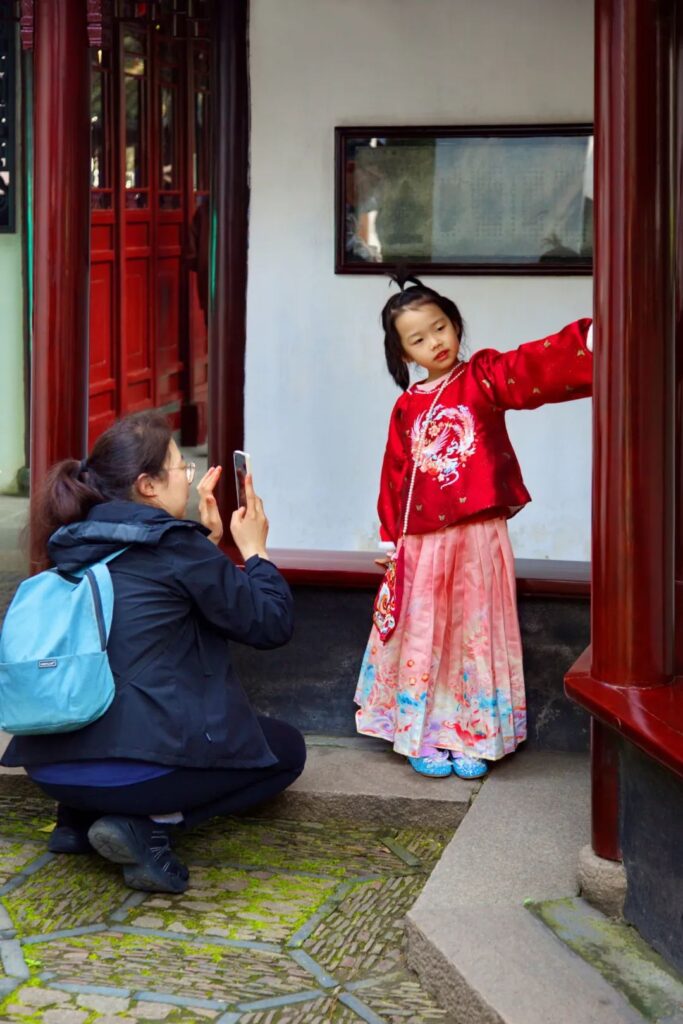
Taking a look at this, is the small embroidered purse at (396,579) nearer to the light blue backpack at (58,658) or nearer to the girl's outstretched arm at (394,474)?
the girl's outstretched arm at (394,474)

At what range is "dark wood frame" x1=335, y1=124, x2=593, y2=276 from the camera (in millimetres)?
5297

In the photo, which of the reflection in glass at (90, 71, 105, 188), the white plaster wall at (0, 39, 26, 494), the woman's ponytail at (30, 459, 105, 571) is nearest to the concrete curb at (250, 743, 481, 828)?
the woman's ponytail at (30, 459, 105, 571)

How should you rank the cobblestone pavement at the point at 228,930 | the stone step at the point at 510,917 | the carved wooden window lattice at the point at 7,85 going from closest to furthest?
the stone step at the point at 510,917, the cobblestone pavement at the point at 228,930, the carved wooden window lattice at the point at 7,85

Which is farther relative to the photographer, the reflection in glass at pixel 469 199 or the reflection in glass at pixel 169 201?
the reflection in glass at pixel 169 201

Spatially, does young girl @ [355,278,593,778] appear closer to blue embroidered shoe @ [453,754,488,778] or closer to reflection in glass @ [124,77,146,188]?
blue embroidered shoe @ [453,754,488,778]

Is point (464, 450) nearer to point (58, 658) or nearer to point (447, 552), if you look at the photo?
point (447, 552)

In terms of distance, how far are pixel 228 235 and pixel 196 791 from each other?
2.22 meters

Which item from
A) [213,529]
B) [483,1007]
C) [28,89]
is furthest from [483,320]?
[28,89]

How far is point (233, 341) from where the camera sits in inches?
219

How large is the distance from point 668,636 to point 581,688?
0.79 feet

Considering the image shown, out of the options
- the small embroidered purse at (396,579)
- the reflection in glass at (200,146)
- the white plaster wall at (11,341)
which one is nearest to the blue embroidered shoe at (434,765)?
the small embroidered purse at (396,579)

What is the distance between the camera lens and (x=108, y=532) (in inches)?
154

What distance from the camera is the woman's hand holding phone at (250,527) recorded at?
4.17m

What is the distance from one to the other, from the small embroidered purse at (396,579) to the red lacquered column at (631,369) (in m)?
0.99
